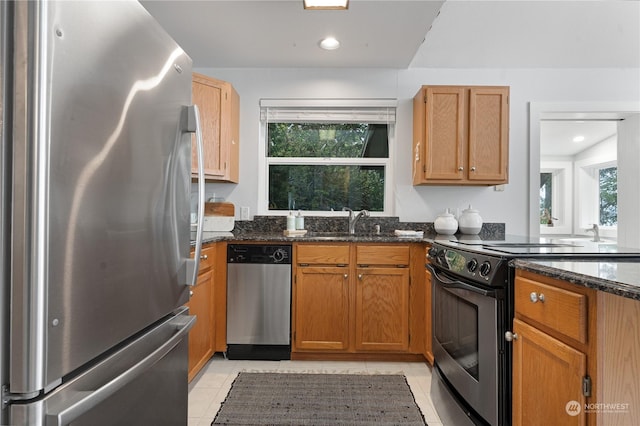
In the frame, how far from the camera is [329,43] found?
2729 millimetres

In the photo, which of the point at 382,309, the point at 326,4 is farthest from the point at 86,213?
the point at 382,309

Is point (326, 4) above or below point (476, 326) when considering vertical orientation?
above

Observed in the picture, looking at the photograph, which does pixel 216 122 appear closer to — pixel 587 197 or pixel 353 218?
pixel 353 218

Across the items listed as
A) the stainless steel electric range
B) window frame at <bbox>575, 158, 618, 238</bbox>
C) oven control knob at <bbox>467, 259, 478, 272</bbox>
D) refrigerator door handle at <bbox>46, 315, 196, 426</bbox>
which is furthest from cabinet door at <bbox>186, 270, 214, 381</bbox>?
window frame at <bbox>575, 158, 618, 238</bbox>

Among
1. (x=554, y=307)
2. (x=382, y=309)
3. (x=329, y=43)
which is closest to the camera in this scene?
(x=554, y=307)

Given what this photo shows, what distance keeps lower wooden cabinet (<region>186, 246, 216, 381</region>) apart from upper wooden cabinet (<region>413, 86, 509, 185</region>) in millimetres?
1844

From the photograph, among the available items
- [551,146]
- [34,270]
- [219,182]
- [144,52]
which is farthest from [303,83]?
[551,146]

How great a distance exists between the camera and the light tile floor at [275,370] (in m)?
1.96

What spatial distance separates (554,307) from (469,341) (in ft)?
2.07

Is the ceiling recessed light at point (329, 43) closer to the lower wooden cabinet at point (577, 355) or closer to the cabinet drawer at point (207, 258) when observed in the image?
the cabinet drawer at point (207, 258)

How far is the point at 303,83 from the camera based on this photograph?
3242mm

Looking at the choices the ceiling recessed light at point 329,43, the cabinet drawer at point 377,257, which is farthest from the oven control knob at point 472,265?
the ceiling recessed light at point 329,43

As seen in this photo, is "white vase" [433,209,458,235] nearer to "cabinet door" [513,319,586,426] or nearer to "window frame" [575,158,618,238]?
"cabinet door" [513,319,586,426]

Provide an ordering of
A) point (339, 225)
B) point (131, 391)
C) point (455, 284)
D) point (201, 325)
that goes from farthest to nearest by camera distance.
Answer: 1. point (339, 225)
2. point (201, 325)
3. point (455, 284)
4. point (131, 391)
